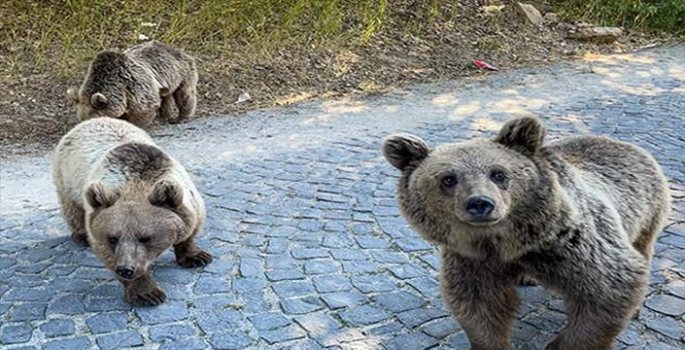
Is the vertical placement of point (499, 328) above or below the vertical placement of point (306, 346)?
above

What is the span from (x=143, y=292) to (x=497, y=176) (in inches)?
103

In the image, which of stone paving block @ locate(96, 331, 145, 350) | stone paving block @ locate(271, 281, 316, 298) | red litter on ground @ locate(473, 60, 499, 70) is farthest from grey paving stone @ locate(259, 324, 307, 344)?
red litter on ground @ locate(473, 60, 499, 70)

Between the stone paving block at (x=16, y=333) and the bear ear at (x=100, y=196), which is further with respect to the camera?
the bear ear at (x=100, y=196)

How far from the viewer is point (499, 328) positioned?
3.87 m

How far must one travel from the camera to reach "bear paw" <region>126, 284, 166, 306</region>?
4.86 meters

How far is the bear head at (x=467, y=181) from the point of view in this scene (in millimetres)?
3340

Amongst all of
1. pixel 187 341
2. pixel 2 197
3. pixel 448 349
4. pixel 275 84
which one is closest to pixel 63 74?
pixel 275 84

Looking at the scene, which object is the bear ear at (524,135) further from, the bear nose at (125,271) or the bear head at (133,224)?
the bear nose at (125,271)

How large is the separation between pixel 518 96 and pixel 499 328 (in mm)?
6868

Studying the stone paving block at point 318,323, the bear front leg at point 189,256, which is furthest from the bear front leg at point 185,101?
the stone paving block at point 318,323

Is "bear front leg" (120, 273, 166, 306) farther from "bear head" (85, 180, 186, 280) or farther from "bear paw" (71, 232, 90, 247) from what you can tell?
"bear paw" (71, 232, 90, 247)

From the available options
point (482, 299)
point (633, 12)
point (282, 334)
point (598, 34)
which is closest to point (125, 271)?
point (282, 334)

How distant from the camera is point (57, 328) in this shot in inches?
182

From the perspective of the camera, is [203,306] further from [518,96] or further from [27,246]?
[518,96]
